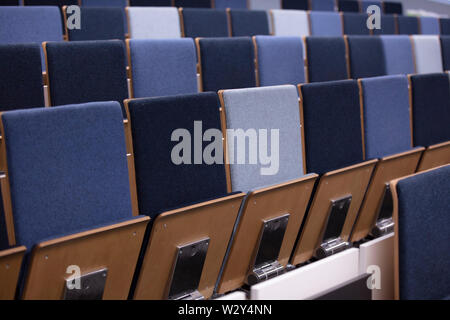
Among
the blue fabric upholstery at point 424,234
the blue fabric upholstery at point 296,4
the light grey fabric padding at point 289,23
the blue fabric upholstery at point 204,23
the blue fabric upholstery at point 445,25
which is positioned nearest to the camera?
the blue fabric upholstery at point 424,234

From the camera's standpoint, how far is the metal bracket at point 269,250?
376 mm

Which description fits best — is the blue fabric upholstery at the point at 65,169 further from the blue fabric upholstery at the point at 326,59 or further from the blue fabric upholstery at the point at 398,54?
the blue fabric upholstery at the point at 398,54

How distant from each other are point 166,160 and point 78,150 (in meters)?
0.06

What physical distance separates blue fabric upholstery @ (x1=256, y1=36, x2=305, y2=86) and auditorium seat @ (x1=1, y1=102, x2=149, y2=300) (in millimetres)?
293

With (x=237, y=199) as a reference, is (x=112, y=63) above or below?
above

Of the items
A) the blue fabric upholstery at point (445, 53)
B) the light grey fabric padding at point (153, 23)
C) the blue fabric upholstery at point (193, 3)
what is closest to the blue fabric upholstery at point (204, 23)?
the light grey fabric padding at point (153, 23)

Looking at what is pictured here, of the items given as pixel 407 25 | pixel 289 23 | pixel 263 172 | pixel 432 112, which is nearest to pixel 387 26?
pixel 407 25

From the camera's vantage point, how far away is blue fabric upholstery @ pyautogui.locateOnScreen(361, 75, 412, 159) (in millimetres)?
503

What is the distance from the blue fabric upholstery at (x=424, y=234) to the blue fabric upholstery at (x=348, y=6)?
37.0 inches

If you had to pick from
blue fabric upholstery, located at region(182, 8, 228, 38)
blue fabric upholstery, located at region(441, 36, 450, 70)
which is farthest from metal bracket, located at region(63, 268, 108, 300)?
blue fabric upholstery, located at region(441, 36, 450, 70)
